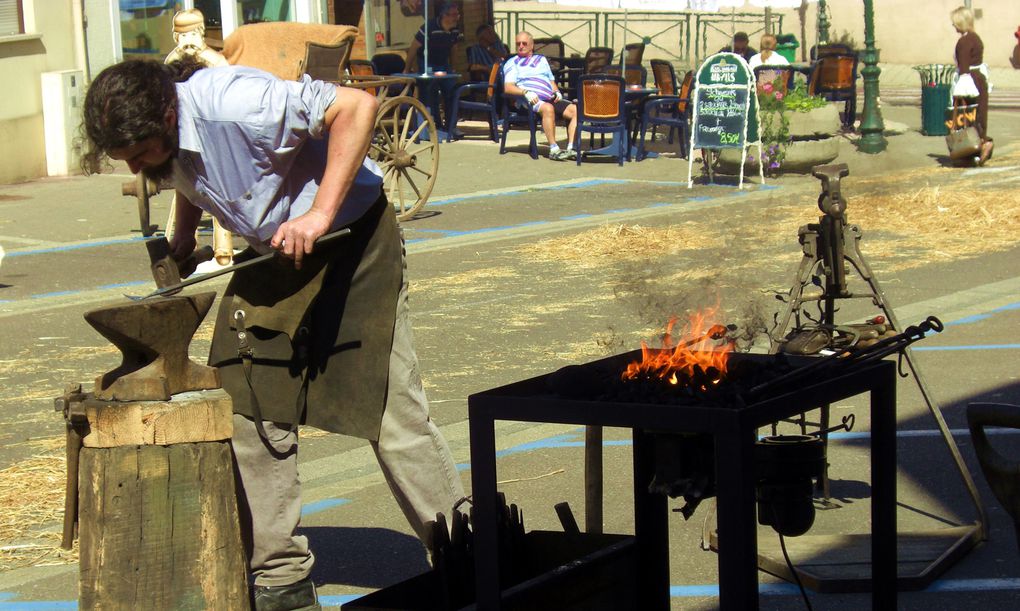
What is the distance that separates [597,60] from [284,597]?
750 inches

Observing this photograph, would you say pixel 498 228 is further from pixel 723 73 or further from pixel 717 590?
pixel 717 590

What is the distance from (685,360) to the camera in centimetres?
342

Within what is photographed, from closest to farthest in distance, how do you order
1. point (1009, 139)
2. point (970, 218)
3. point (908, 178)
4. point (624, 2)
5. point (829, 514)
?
1. point (829, 514)
2. point (970, 218)
3. point (908, 178)
4. point (1009, 139)
5. point (624, 2)

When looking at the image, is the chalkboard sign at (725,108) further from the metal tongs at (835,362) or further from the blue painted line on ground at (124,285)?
the metal tongs at (835,362)

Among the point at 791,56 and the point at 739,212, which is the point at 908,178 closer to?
the point at 739,212

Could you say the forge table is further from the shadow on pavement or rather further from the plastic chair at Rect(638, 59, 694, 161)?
the plastic chair at Rect(638, 59, 694, 161)

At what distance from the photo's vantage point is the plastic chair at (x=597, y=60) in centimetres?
2248

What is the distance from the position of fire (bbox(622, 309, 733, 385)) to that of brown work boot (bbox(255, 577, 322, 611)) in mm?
1395

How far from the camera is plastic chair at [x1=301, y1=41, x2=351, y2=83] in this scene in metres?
12.2

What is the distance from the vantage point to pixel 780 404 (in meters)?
3.02

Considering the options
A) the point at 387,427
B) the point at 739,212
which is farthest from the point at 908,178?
the point at 387,427

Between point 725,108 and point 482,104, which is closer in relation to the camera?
point 725,108

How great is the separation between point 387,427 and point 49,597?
145 centimetres

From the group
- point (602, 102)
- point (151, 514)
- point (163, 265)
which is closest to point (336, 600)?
point (151, 514)
